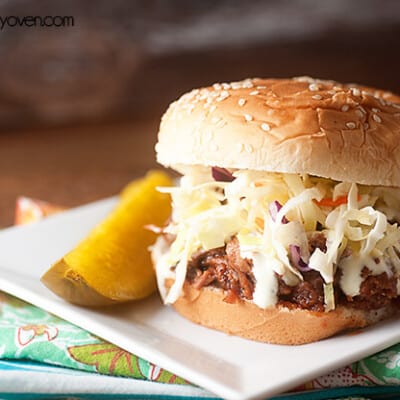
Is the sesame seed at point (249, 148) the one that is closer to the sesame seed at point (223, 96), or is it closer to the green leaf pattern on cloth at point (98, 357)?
the sesame seed at point (223, 96)

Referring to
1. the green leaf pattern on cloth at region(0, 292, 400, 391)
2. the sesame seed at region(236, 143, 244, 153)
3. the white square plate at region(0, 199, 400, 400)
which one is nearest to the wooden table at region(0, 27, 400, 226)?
the white square plate at region(0, 199, 400, 400)

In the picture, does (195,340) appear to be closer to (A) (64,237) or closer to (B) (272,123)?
(B) (272,123)

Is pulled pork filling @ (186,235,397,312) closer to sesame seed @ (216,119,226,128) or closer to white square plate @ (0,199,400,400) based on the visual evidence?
white square plate @ (0,199,400,400)

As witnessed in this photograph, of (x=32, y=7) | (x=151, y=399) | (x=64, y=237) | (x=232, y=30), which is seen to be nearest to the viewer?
(x=151, y=399)

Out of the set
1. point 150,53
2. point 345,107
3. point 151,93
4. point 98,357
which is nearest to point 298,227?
point 345,107

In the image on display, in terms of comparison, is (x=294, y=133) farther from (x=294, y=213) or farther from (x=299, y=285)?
(x=299, y=285)

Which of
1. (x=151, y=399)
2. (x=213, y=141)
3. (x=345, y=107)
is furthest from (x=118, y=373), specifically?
(x=345, y=107)
